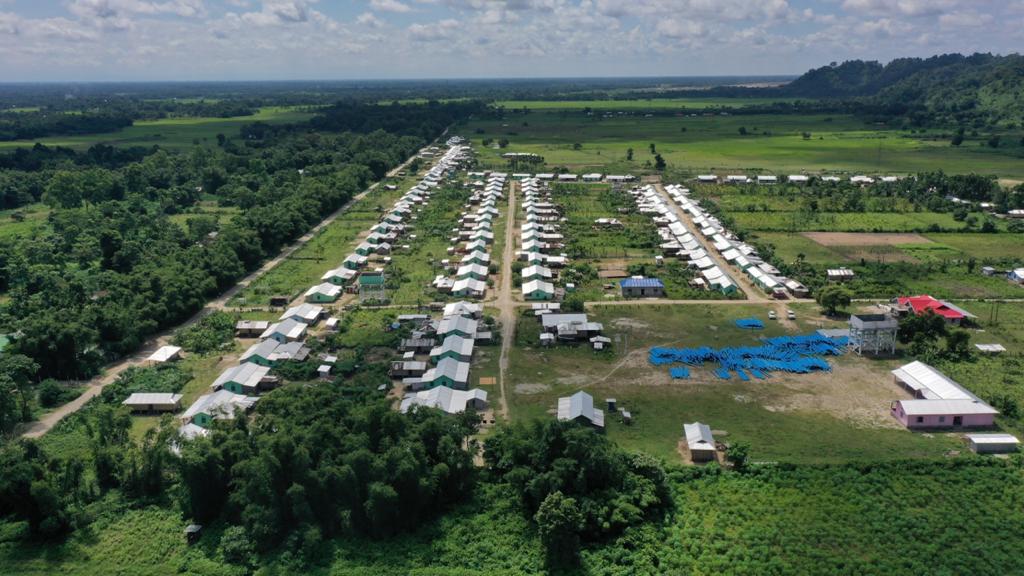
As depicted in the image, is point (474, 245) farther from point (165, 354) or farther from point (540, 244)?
point (165, 354)

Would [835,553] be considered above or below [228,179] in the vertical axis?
below

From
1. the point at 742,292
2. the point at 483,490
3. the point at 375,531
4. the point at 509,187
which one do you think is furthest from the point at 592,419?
the point at 509,187

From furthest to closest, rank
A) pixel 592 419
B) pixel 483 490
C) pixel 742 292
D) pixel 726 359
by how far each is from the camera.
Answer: pixel 742 292, pixel 726 359, pixel 592 419, pixel 483 490

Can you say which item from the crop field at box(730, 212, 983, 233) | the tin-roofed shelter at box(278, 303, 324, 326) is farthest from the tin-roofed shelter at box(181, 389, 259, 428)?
the crop field at box(730, 212, 983, 233)

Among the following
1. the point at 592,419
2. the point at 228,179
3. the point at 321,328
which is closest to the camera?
the point at 592,419

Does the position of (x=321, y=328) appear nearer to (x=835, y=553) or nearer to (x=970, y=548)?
(x=835, y=553)

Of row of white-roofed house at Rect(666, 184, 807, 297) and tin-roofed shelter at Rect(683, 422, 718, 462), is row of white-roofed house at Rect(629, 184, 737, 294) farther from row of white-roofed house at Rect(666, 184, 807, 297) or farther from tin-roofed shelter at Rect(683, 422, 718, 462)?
tin-roofed shelter at Rect(683, 422, 718, 462)

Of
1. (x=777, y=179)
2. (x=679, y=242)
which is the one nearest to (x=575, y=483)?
(x=679, y=242)

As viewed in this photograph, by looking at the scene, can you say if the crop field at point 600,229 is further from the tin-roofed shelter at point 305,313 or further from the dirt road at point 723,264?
the tin-roofed shelter at point 305,313
